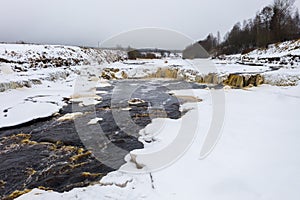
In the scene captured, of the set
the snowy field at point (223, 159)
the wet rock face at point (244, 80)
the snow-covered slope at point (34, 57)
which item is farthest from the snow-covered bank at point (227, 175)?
the snow-covered slope at point (34, 57)

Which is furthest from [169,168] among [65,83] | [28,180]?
[65,83]

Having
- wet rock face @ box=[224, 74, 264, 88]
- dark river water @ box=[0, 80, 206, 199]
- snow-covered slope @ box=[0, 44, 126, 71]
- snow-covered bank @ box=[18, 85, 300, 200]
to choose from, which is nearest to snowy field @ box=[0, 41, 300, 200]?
snow-covered bank @ box=[18, 85, 300, 200]

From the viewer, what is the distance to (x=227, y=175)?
3.91 m

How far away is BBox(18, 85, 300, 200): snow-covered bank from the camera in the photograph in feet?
11.5

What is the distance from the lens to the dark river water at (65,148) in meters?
4.48

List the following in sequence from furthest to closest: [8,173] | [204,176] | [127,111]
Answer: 1. [127,111]
2. [8,173]
3. [204,176]

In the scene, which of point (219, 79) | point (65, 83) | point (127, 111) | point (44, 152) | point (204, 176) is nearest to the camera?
point (204, 176)

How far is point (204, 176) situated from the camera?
396cm

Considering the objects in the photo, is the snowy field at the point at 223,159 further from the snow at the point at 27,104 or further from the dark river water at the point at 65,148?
the dark river water at the point at 65,148

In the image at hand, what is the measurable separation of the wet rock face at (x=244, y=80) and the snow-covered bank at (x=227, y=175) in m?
8.24

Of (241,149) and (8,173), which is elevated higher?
(241,149)

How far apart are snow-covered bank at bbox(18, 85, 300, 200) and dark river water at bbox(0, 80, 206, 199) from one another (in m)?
0.54

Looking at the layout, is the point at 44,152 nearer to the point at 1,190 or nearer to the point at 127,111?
the point at 1,190

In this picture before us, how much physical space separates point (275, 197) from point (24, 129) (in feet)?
23.7
